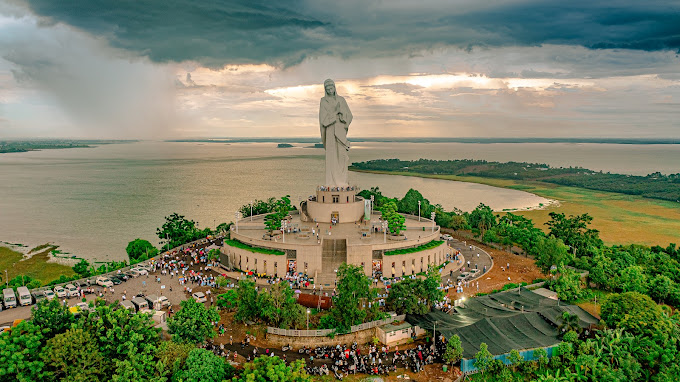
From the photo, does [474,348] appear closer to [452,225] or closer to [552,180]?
[452,225]

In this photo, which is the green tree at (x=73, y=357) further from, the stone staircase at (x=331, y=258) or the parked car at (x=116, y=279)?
the stone staircase at (x=331, y=258)

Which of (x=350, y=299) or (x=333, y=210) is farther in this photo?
(x=333, y=210)

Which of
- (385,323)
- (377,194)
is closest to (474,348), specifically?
(385,323)

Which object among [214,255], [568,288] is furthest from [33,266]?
[568,288]

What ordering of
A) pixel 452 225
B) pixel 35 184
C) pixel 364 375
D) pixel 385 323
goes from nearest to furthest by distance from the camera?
pixel 364 375, pixel 385 323, pixel 452 225, pixel 35 184

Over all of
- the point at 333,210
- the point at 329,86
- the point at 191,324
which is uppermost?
the point at 329,86

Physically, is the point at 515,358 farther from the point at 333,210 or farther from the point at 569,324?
the point at 333,210

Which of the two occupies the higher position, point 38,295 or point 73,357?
point 73,357

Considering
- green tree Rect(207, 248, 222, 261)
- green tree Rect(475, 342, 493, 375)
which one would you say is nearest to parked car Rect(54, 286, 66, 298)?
green tree Rect(207, 248, 222, 261)
